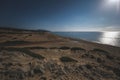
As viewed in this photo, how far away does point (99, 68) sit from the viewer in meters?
11.9

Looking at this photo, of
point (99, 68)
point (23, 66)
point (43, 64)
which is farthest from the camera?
point (99, 68)

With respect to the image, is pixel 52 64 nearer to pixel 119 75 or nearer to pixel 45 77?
pixel 45 77

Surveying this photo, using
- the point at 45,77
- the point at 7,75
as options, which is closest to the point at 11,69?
the point at 7,75

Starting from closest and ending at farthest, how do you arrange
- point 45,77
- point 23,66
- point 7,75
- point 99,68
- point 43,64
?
1. point 7,75
2. point 45,77
3. point 23,66
4. point 43,64
5. point 99,68

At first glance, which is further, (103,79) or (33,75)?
(103,79)

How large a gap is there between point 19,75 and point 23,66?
1377mm

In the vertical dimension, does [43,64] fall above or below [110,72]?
above

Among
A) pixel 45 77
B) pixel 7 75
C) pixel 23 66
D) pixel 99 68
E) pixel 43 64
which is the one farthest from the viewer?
pixel 99 68

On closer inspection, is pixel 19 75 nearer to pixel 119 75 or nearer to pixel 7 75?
pixel 7 75

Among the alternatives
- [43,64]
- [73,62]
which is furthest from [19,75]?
[73,62]

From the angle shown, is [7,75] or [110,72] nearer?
[7,75]

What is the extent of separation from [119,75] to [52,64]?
6189mm

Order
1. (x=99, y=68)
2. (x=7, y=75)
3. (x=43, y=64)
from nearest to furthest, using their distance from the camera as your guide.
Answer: (x=7, y=75)
(x=43, y=64)
(x=99, y=68)

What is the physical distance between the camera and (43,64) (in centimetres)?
1098
